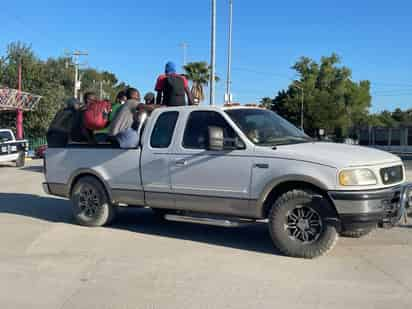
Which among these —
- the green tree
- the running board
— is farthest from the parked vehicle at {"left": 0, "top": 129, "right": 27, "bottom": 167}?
the green tree

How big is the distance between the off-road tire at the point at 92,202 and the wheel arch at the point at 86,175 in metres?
0.05

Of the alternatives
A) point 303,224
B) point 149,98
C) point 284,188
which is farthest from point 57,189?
point 303,224

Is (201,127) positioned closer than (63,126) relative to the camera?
Yes

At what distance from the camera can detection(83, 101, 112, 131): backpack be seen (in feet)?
27.4

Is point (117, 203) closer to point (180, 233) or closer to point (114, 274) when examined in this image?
point (180, 233)

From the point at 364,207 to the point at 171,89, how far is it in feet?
13.2

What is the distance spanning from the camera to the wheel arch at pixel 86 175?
8266 millimetres

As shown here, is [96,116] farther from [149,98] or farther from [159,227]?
[159,227]

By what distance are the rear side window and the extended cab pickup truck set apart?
0.02 meters

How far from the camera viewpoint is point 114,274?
19.4ft

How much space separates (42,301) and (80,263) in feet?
4.43

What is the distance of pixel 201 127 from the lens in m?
7.32

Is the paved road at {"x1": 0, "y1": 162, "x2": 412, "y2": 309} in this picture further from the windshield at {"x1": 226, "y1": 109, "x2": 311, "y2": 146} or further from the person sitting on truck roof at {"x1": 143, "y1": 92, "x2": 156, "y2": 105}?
the person sitting on truck roof at {"x1": 143, "y1": 92, "x2": 156, "y2": 105}

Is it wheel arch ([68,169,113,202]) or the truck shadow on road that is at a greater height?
wheel arch ([68,169,113,202])
